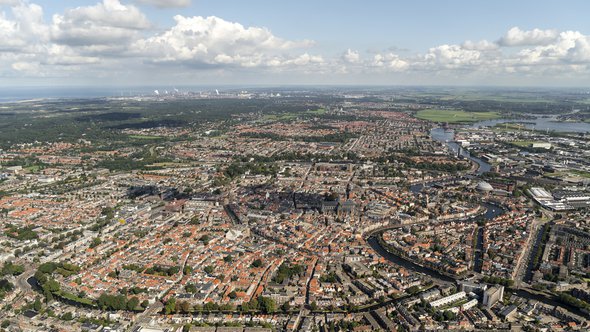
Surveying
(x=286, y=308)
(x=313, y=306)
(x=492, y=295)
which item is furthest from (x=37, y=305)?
(x=492, y=295)

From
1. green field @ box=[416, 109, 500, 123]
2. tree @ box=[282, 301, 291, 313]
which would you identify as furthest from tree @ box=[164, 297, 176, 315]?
green field @ box=[416, 109, 500, 123]

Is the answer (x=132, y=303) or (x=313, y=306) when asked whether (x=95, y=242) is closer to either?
(x=132, y=303)

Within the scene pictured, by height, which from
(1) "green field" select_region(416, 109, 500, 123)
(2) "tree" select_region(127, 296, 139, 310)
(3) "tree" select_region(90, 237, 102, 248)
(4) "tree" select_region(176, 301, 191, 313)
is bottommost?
(4) "tree" select_region(176, 301, 191, 313)

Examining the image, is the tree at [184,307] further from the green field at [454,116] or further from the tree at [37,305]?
the green field at [454,116]

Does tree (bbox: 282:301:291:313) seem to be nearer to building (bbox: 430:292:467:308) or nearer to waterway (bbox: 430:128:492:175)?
building (bbox: 430:292:467:308)

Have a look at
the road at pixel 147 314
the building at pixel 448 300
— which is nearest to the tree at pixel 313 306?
the building at pixel 448 300

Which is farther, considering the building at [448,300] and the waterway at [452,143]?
the waterway at [452,143]
